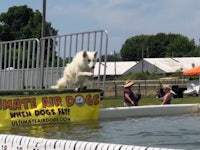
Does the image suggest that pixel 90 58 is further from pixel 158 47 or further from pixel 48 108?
pixel 158 47

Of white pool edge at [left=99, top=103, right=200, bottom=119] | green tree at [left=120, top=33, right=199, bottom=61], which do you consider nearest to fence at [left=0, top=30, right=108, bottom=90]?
white pool edge at [left=99, top=103, right=200, bottom=119]

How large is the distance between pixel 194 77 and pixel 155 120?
31131 mm

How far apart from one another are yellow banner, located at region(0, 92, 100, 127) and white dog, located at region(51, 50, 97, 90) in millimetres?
478

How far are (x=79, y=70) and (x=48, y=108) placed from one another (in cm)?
127

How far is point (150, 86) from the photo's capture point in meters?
47.9

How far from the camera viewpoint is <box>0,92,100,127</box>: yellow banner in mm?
12086

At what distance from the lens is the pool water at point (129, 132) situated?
8883 millimetres

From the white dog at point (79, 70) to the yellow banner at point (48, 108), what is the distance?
0.48 metres

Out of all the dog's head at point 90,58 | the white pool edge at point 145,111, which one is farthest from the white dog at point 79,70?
the white pool edge at point 145,111

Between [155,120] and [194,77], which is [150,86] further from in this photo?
[155,120]

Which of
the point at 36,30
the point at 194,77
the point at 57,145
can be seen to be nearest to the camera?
the point at 57,145

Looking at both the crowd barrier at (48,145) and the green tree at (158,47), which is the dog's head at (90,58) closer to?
the crowd barrier at (48,145)

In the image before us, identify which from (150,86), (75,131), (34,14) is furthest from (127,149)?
(34,14)

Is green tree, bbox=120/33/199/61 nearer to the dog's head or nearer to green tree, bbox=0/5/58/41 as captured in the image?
green tree, bbox=0/5/58/41
